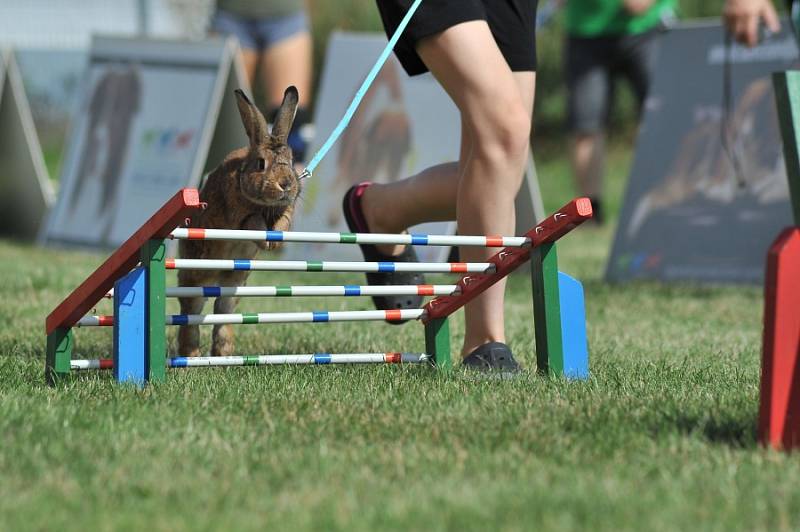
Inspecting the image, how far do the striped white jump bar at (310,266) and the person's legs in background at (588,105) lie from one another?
5325mm

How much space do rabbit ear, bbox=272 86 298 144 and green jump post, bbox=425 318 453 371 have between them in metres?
0.77

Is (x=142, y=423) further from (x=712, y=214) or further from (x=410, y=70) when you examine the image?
(x=712, y=214)

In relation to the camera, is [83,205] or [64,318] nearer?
[64,318]

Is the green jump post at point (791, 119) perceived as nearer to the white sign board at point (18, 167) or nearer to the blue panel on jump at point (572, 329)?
the blue panel on jump at point (572, 329)

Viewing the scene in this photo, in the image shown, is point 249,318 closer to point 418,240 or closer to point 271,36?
point 418,240

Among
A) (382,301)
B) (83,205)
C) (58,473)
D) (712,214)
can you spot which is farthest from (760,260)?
(58,473)

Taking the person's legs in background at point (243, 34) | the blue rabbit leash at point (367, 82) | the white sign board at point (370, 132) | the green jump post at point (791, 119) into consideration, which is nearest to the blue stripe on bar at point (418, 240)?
the blue rabbit leash at point (367, 82)

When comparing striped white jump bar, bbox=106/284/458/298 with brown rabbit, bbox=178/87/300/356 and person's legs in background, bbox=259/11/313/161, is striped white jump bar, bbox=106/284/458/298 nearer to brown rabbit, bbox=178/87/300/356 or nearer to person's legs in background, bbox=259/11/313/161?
brown rabbit, bbox=178/87/300/356

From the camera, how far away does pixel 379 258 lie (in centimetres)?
466

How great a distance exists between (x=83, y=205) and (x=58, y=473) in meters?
6.83

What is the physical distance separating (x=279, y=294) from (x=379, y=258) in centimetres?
103

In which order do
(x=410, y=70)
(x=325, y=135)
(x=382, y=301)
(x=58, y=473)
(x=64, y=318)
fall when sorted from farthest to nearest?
(x=325, y=135) → (x=382, y=301) → (x=410, y=70) → (x=64, y=318) → (x=58, y=473)

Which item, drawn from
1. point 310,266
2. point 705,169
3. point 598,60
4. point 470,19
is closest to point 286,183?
point 310,266

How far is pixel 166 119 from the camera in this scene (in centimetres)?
887
